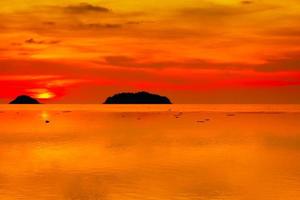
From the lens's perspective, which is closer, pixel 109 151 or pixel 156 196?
pixel 156 196

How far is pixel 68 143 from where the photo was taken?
76.4 metres

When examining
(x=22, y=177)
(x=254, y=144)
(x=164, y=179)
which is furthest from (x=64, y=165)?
(x=254, y=144)

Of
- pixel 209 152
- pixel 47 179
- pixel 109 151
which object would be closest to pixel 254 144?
pixel 209 152

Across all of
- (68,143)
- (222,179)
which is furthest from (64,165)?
(68,143)

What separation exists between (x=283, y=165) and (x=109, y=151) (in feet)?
70.0

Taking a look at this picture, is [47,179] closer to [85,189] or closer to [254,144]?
[85,189]

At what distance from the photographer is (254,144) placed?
73812 millimetres

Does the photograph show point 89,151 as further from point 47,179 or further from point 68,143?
point 47,179

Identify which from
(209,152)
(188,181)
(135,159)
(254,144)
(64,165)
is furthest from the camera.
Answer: (254,144)

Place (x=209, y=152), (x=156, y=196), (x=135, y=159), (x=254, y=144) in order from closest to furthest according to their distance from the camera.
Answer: (x=156, y=196) < (x=135, y=159) < (x=209, y=152) < (x=254, y=144)

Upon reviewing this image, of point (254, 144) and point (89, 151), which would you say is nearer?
point (89, 151)

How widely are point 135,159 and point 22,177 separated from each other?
49.8 ft

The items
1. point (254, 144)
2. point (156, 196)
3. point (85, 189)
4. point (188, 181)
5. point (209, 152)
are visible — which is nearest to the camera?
point (156, 196)

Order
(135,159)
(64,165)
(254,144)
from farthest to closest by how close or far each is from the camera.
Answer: (254,144), (135,159), (64,165)
